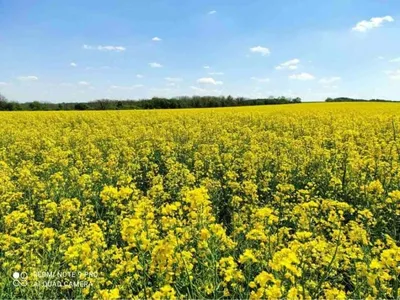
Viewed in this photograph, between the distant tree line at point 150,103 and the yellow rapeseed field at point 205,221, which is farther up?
the distant tree line at point 150,103

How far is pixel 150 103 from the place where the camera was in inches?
1650

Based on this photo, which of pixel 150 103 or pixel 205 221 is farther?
pixel 150 103

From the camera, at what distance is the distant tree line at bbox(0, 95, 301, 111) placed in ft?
133

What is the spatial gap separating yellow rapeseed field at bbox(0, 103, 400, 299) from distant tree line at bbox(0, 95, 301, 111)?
29959mm

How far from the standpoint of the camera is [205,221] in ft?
9.91

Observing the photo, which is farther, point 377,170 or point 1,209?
point 377,170

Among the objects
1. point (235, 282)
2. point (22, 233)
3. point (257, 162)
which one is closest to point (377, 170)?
point (257, 162)

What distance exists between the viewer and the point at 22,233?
3.73 m

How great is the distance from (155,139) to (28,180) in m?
4.60

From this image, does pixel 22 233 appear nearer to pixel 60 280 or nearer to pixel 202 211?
pixel 60 280

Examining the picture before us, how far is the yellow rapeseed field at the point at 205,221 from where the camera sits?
2.64 m

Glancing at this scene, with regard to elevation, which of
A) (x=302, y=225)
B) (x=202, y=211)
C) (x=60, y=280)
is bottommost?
(x=60, y=280)

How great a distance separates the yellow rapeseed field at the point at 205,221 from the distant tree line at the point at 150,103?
2996 centimetres

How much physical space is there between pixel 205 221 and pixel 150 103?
39660mm
